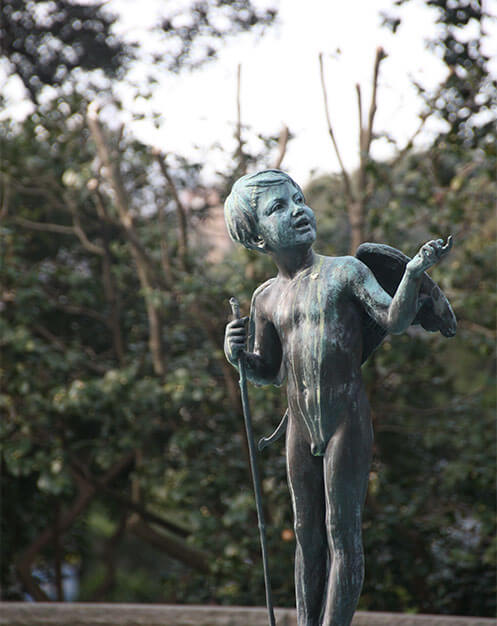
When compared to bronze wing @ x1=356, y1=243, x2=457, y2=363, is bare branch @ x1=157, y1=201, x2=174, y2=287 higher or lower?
higher

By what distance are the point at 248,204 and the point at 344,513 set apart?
106 centimetres

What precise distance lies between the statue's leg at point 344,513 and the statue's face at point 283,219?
608 millimetres

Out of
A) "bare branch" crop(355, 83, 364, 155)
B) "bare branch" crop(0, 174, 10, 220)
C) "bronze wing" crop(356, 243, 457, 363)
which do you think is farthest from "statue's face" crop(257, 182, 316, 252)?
"bare branch" crop(0, 174, 10, 220)

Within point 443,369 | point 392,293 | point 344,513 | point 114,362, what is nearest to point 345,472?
point 344,513

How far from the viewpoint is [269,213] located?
290 cm

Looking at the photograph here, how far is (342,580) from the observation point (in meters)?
2.84

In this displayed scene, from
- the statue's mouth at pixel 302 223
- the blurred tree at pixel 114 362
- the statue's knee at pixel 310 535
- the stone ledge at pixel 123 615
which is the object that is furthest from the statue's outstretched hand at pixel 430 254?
the blurred tree at pixel 114 362

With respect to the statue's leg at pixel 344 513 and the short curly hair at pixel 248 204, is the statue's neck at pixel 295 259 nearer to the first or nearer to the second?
the short curly hair at pixel 248 204

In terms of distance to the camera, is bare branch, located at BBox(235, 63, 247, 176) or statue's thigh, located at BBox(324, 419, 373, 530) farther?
bare branch, located at BBox(235, 63, 247, 176)

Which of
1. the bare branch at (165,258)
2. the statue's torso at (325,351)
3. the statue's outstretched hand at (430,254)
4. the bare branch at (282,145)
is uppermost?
the bare branch at (282,145)

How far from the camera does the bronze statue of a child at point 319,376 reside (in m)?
2.84

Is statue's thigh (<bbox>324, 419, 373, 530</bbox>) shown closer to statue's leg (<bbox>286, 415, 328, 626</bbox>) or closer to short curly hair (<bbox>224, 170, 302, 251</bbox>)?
statue's leg (<bbox>286, 415, 328, 626</bbox>)

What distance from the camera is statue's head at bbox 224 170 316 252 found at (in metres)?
2.88

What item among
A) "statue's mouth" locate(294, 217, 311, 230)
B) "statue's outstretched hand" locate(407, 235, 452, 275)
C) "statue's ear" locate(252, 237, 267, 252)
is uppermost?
"statue's mouth" locate(294, 217, 311, 230)
